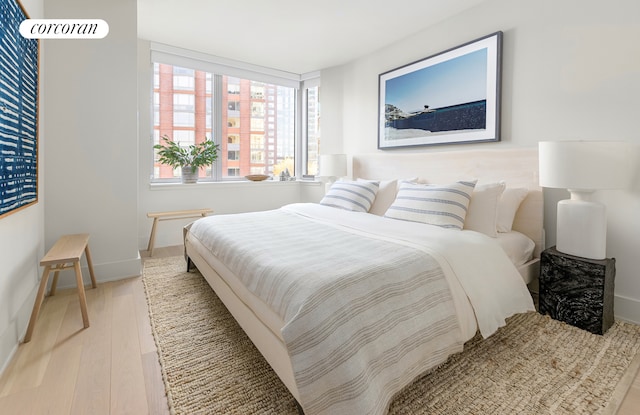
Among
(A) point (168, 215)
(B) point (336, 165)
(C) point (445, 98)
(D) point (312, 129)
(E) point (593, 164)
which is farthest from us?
(D) point (312, 129)

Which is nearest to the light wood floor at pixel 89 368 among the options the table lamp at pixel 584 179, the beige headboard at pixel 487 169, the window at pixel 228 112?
the table lamp at pixel 584 179

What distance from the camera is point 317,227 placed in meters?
2.39

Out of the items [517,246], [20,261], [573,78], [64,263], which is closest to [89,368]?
[64,263]

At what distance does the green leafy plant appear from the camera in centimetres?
403

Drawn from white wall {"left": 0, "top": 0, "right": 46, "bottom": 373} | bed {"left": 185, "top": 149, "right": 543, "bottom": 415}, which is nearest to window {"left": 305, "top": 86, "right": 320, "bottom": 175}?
bed {"left": 185, "top": 149, "right": 543, "bottom": 415}

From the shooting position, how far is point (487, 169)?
2.76 meters

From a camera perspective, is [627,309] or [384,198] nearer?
[627,309]

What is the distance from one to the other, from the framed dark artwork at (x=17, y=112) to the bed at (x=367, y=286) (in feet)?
3.61

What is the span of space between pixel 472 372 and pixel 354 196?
6.21 ft

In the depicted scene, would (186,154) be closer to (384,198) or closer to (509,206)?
(384,198)

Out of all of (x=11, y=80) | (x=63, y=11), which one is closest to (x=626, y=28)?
(x=11, y=80)

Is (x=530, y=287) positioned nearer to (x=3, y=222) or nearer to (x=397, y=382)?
(x=397, y=382)

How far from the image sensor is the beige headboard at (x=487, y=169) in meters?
2.45

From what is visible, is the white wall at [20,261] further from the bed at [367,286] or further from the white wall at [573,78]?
the white wall at [573,78]
